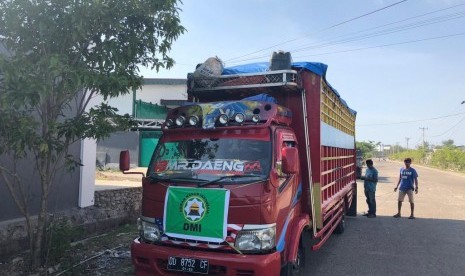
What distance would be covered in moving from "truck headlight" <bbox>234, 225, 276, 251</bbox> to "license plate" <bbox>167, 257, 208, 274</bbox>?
39 cm

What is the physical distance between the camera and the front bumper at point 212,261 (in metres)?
4.02

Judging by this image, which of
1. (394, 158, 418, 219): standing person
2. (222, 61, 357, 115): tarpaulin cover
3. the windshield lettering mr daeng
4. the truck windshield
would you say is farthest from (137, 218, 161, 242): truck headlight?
(394, 158, 418, 219): standing person

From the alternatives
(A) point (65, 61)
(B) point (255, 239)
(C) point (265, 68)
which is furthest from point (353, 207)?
(A) point (65, 61)

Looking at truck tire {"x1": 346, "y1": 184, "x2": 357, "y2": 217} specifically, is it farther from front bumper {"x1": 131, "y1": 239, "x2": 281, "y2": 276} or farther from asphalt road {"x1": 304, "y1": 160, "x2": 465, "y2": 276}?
front bumper {"x1": 131, "y1": 239, "x2": 281, "y2": 276}

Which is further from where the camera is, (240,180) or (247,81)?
(247,81)

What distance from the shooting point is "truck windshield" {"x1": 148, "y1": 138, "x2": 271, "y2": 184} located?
451cm

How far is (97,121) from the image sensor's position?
5.39 metres

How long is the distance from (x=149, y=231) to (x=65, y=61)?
7.06 ft

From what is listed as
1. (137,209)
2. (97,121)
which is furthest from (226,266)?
(137,209)

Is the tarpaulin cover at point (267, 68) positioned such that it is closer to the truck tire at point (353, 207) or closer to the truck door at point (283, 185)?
the truck door at point (283, 185)

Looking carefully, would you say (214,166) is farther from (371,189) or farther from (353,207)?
(371,189)

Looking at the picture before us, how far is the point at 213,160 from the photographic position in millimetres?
4719

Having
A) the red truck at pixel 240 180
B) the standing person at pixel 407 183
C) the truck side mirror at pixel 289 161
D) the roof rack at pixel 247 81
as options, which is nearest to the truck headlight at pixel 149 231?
the red truck at pixel 240 180

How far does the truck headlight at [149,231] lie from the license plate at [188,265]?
13.5 inches
